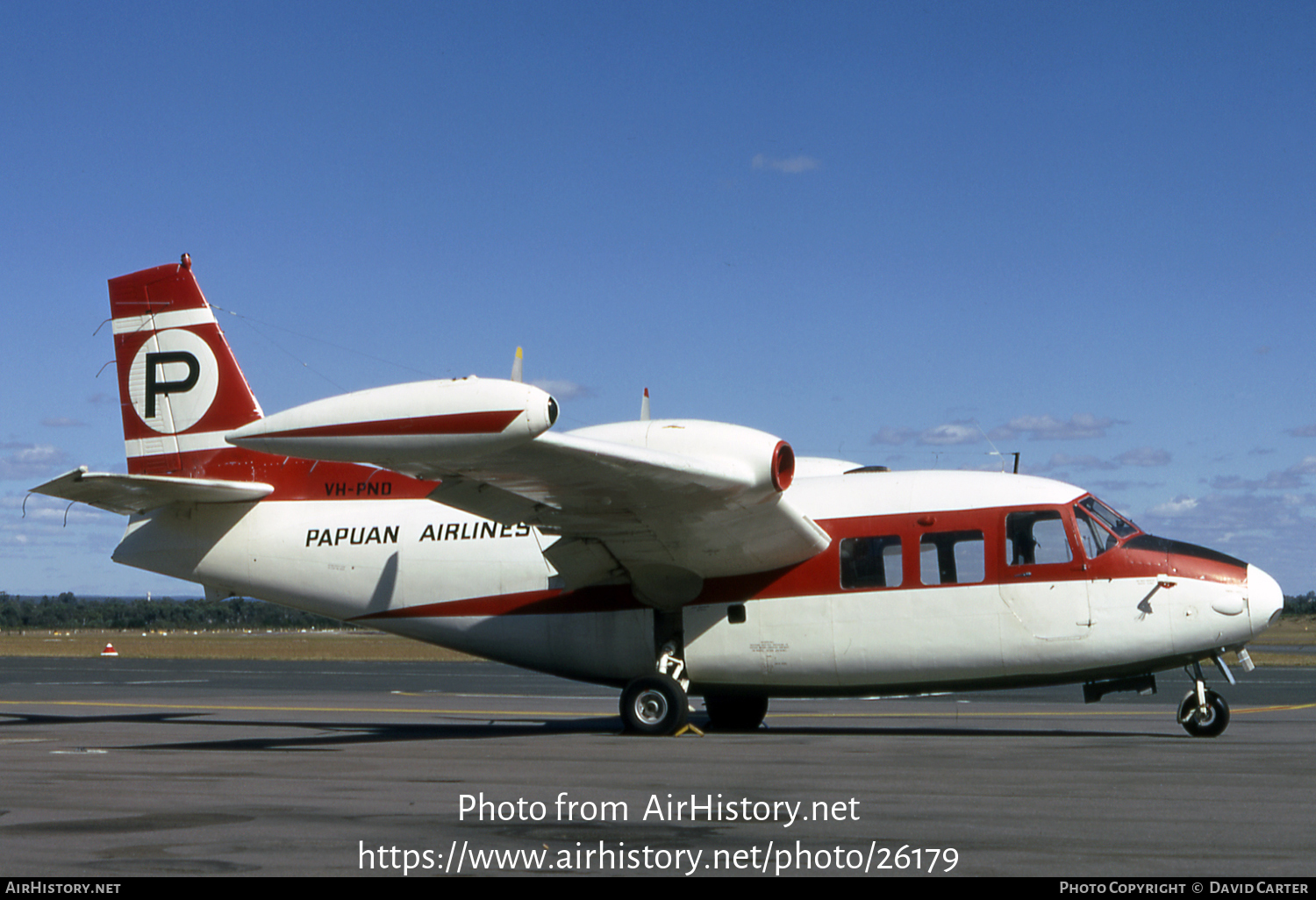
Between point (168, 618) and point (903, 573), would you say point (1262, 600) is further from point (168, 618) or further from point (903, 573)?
point (168, 618)

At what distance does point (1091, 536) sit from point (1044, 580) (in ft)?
2.49

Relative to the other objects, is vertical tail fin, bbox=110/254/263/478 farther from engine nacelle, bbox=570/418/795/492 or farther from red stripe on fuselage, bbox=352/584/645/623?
engine nacelle, bbox=570/418/795/492

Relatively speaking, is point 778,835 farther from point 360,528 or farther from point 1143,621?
point 360,528

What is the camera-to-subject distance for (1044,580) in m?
14.9

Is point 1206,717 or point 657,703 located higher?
point 657,703

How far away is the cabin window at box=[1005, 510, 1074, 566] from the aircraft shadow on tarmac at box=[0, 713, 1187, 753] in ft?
6.98

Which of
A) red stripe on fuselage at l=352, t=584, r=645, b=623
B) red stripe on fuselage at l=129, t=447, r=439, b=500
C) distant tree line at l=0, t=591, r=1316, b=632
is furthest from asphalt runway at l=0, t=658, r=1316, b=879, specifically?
distant tree line at l=0, t=591, r=1316, b=632

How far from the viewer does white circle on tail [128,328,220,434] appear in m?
18.5

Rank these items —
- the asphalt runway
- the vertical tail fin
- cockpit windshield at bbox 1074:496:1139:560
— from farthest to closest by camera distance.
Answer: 1. the vertical tail fin
2. cockpit windshield at bbox 1074:496:1139:560
3. the asphalt runway

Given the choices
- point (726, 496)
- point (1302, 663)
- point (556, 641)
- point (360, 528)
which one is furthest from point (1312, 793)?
point (1302, 663)

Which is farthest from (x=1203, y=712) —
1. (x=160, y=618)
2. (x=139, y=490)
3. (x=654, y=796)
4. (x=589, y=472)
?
(x=160, y=618)

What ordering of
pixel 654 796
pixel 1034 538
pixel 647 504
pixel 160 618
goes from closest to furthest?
pixel 654 796
pixel 647 504
pixel 1034 538
pixel 160 618

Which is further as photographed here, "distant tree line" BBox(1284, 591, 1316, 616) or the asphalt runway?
"distant tree line" BBox(1284, 591, 1316, 616)

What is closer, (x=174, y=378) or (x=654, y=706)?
(x=654, y=706)
